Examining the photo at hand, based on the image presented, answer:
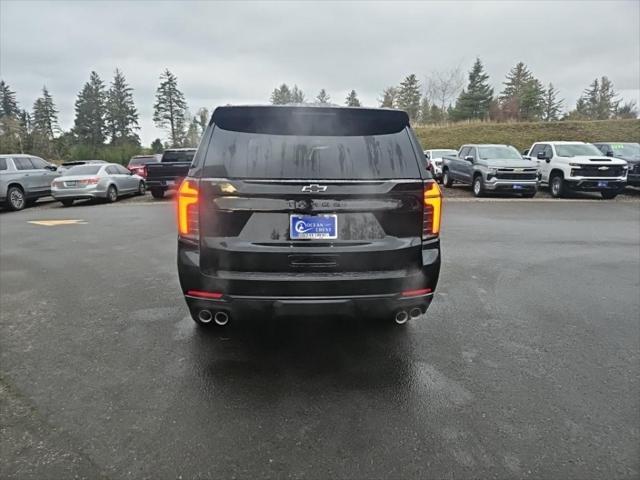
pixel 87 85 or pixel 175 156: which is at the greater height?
pixel 87 85

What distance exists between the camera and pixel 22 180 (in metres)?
14.4

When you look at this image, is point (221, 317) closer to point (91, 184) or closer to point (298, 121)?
point (298, 121)

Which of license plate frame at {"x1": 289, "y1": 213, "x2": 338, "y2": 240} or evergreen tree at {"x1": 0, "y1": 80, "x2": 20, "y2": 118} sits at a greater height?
evergreen tree at {"x1": 0, "y1": 80, "x2": 20, "y2": 118}

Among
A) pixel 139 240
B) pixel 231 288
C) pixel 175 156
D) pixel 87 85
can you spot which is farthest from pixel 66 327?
pixel 87 85

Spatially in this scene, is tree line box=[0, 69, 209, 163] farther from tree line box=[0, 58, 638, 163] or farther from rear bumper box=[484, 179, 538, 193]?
rear bumper box=[484, 179, 538, 193]

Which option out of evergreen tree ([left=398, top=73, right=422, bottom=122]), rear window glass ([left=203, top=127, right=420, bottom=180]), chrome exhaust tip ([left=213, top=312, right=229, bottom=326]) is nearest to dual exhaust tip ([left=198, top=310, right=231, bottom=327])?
chrome exhaust tip ([left=213, top=312, right=229, bottom=326])

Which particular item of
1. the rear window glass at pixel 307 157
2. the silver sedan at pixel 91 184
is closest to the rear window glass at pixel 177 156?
the silver sedan at pixel 91 184

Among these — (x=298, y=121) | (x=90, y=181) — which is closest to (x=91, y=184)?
(x=90, y=181)

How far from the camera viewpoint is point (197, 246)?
2916mm

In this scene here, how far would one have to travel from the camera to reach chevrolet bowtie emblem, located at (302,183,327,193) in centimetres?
279

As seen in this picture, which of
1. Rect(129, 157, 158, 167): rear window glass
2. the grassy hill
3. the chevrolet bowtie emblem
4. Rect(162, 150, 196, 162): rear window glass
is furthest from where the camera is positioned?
the grassy hill

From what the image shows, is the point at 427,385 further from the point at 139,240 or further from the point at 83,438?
the point at 139,240

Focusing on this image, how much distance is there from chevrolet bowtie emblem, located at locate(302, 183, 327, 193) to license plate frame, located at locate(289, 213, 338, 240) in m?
0.17

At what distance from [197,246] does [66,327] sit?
212 cm
